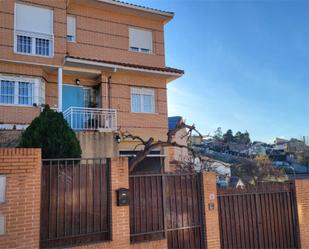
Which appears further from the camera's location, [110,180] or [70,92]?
[70,92]

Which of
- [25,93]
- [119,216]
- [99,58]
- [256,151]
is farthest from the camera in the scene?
[256,151]

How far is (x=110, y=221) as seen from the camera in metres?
7.04

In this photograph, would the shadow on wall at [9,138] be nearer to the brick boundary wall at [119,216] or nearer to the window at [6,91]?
the window at [6,91]

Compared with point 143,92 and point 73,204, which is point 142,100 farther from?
point 73,204

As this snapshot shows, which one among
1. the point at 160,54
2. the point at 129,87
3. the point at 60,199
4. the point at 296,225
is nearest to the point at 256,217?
the point at 296,225

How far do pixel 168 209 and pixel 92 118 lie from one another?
7847 millimetres

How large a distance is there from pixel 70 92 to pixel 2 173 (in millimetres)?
10135

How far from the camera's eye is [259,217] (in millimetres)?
9172

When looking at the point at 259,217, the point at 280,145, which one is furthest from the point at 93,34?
the point at 280,145

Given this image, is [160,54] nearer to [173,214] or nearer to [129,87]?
[129,87]

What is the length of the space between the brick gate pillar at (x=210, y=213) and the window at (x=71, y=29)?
10380mm

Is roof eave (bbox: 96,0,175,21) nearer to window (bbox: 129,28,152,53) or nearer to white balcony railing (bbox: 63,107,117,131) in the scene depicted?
window (bbox: 129,28,152,53)

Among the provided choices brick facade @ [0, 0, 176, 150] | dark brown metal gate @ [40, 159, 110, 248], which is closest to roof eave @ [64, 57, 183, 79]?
brick facade @ [0, 0, 176, 150]

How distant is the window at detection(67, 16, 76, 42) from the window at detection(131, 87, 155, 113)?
3.79m
